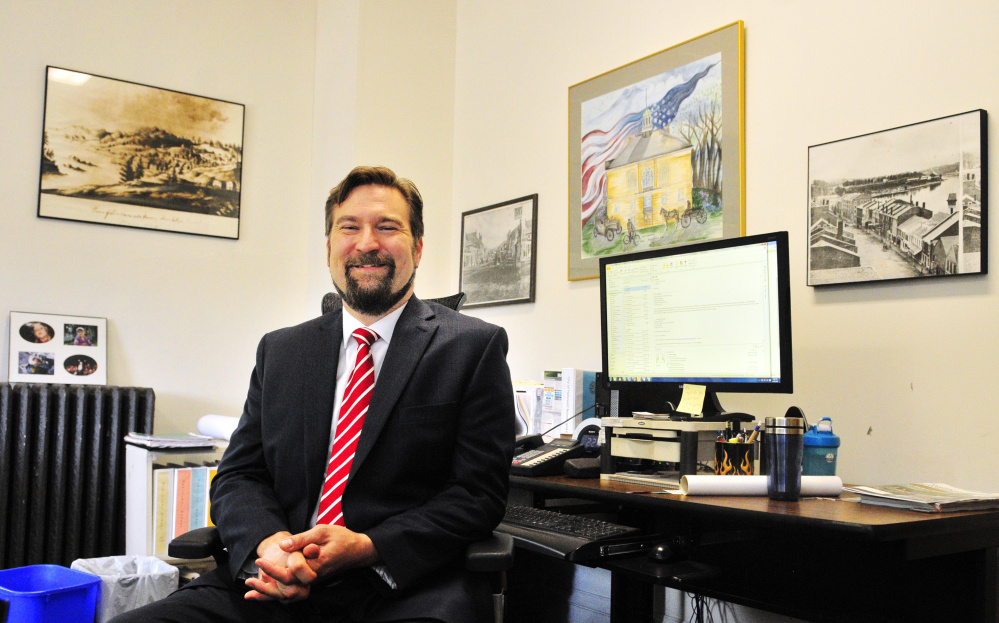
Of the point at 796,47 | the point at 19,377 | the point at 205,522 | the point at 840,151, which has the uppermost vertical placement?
the point at 796,47

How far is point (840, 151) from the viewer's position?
220 centimetres

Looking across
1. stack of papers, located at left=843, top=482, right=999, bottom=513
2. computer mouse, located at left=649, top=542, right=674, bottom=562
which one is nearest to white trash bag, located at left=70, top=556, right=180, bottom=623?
computer mouse, located at left=649, top=542, right=674, bottom=562

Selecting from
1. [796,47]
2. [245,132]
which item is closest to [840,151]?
→ [796,47]

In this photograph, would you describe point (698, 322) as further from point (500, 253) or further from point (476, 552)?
point (500, 253)

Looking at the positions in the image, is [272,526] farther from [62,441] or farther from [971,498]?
[62,441]

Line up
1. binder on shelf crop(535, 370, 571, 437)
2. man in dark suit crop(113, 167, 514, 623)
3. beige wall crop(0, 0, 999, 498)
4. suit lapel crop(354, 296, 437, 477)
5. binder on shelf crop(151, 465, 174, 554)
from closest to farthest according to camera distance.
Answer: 1. man in dark suit crop(113, 167, 514, 623)
2. suit lapel crop(354, 296, 437, 477)
3. beige wall crop(0, 0, 999, 498)
4. binder on shelf crop(535, 370, 571, 437)
5. binder on shelf crop(151, 465, 174, 554)

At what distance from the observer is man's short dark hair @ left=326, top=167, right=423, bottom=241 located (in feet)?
5.70

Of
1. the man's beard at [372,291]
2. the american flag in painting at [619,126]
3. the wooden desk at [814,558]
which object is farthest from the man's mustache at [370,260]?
the american flag in painting at [619,126]

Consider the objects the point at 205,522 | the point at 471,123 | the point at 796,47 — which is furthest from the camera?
the point at 471,123

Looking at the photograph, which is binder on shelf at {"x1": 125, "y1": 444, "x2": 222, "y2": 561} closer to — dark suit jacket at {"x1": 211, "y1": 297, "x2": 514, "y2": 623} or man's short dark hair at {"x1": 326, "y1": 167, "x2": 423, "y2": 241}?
dark suit jacket at {"x1": 211, "y1": 297, "x2": 514, "y2": 623}

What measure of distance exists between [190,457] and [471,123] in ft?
6.26

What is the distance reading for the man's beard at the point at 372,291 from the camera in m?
1.71

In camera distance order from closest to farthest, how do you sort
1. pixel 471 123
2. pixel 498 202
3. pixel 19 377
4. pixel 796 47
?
pixel 796 47 < pixel 19 377 < pixel 498 202 < pixel 471 123

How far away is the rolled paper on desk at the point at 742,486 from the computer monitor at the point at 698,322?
238 millimetres
